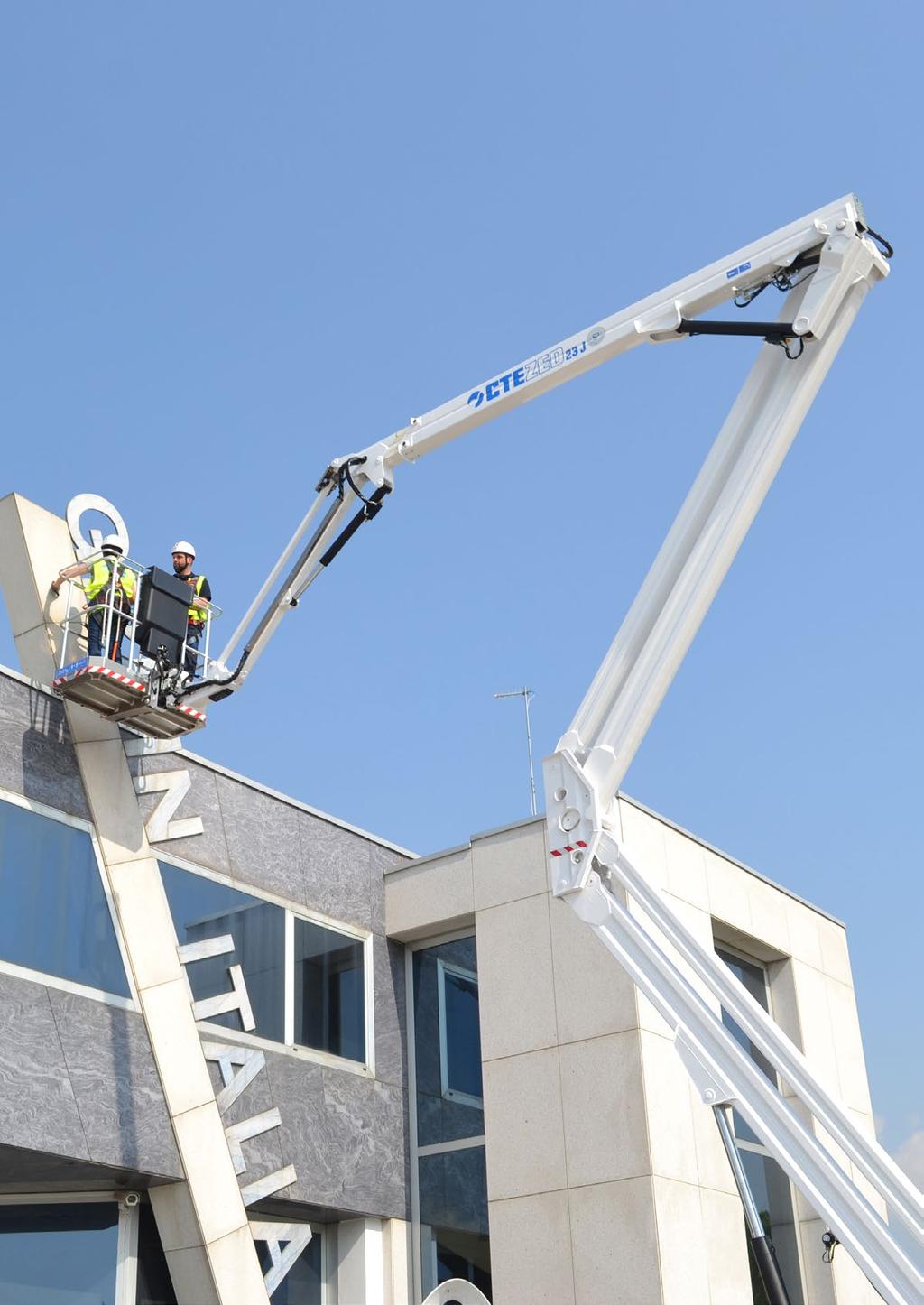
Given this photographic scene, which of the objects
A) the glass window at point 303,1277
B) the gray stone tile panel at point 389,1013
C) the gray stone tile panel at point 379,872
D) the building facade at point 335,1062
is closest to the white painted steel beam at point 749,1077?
the building facade at point 335,1062

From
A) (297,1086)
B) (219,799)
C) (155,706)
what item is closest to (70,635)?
(155,706)

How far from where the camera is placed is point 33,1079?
12914 mm

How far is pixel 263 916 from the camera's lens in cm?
1642

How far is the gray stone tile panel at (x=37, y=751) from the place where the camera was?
13.9 m

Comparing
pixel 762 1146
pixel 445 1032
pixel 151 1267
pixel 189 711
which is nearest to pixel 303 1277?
pixel 151 1267

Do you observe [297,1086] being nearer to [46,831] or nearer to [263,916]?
[263,916]

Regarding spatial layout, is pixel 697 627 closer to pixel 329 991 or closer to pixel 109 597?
pixel 109 597

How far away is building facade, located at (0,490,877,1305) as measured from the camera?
1384 centimetres

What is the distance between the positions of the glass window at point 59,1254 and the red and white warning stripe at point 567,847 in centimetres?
620

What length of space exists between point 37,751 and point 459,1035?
612 cm

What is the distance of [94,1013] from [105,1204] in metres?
2.01

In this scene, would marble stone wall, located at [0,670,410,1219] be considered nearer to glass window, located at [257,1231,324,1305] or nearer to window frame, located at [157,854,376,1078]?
window frame, located at [157,854,376,1078]

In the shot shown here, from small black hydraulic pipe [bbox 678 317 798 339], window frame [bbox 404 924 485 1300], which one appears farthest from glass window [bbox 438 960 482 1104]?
small black hydraulic pipe [bbox 678 317 798 339]

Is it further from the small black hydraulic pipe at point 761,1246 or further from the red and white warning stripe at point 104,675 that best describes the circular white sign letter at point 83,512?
the small black hydraulic pipe at point 761,1246
